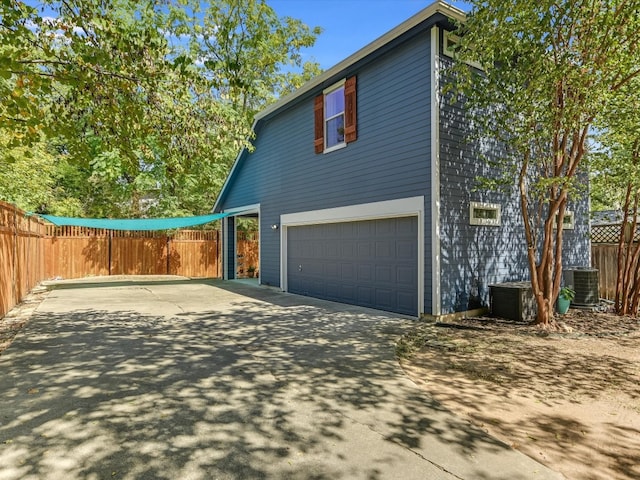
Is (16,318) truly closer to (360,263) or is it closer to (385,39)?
(360,263)

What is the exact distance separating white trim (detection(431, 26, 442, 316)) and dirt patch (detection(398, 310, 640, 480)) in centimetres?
58

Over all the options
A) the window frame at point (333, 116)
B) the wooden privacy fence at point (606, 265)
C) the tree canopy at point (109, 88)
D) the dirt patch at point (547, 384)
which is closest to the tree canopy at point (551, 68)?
the dirt patch at point (547, 384)

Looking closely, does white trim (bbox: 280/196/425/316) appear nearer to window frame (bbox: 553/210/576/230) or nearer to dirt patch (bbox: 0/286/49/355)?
window frame (bbox: 553/210/576/230)

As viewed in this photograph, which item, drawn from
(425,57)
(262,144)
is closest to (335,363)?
(425,57)

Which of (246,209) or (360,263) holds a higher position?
(246,209)

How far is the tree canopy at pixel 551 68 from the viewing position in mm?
5430

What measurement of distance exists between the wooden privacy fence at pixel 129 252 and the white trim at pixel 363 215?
23.8 ft

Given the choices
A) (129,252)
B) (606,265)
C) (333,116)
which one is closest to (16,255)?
(333,116)

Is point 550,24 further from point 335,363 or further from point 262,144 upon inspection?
point 262,144

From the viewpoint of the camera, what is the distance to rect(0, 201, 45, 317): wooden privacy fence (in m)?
7.09

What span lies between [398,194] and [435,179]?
35.8 inches

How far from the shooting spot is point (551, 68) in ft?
18.8

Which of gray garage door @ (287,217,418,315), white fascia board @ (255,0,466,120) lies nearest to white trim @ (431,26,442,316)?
white fascia board @ (255,0,466,120)

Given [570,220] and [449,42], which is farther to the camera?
[570,220]
